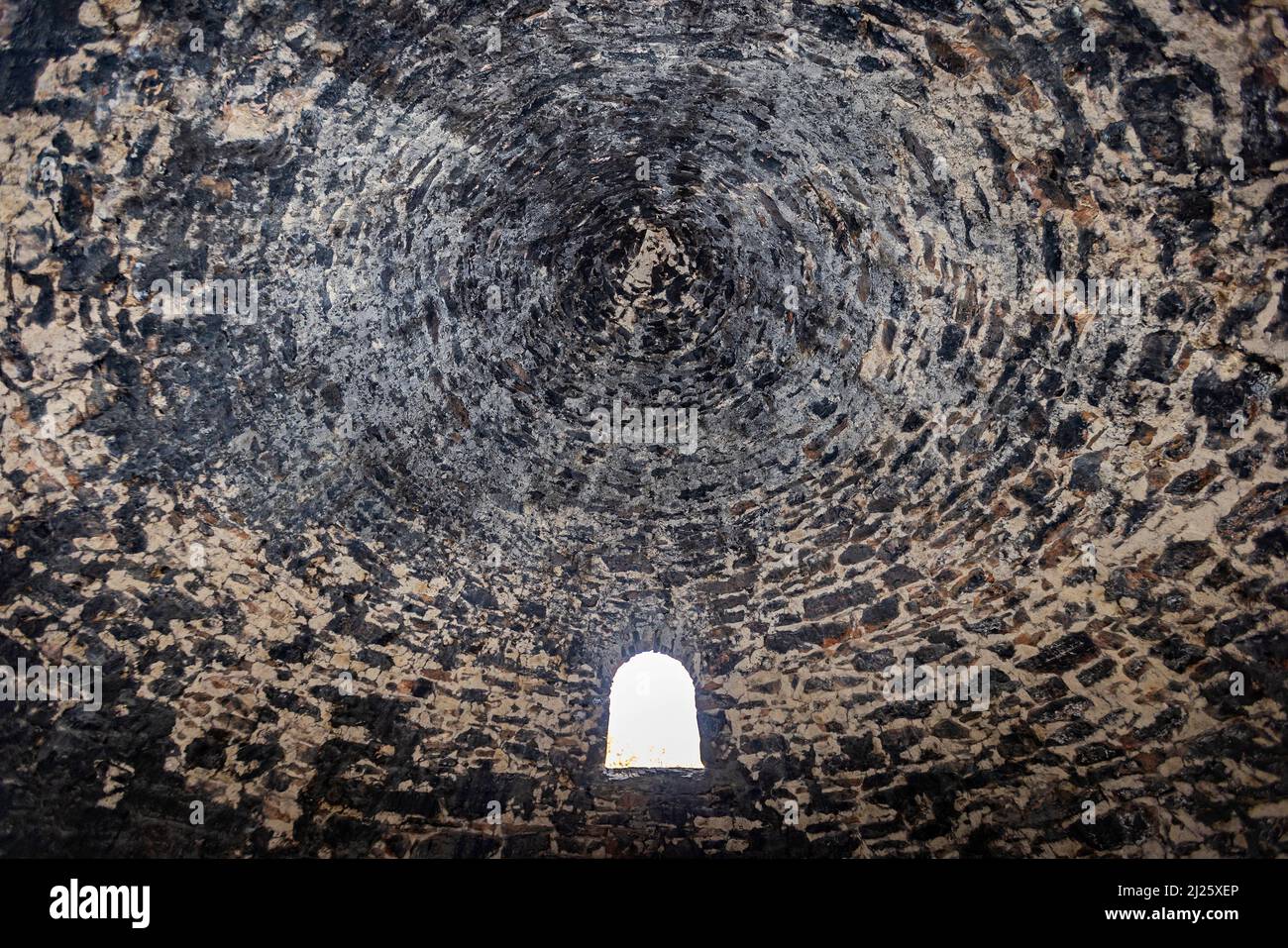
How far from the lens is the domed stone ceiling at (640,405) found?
439cm

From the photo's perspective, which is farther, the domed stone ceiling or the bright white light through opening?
the bright white light through opening

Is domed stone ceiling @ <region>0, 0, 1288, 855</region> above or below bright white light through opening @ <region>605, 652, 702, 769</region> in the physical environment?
above

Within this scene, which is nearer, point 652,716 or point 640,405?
point 652,716

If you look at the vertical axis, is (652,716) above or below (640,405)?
below

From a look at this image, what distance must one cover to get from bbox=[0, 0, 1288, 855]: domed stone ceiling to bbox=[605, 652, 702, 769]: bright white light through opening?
0.25 meters

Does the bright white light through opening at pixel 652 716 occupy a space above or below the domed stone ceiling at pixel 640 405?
below

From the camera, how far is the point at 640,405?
7.22 metres

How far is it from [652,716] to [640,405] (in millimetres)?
2469

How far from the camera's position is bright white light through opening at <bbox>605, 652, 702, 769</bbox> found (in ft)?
21.5

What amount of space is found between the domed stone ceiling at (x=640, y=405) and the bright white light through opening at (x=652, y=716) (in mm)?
251

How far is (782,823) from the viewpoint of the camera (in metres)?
6.06

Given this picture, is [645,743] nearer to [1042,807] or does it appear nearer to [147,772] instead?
[1042,807]

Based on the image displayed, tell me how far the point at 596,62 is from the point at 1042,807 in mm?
5169

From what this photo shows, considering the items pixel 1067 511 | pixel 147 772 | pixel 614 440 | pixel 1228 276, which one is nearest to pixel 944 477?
pixel 1067 511
